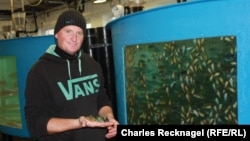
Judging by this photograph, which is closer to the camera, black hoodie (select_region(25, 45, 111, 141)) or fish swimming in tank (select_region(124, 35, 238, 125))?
black hoodie (select_region(25, 45, 111, 141))

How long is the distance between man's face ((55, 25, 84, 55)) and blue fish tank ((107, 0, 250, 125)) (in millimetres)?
458

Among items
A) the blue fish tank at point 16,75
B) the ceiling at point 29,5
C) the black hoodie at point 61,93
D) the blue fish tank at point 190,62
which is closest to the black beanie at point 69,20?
the black hoodie at point 61,93

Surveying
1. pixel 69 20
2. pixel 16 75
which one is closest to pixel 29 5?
pixel 16 75

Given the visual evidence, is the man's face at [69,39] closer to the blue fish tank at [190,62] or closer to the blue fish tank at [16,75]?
the blue fish tank at [190,62]

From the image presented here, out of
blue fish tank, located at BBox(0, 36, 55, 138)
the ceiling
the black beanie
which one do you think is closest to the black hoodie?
the black beanie

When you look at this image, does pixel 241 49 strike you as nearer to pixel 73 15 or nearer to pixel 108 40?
pixel 73 15

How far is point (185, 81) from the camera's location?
1533mm

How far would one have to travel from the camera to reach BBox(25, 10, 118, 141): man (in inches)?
50.0

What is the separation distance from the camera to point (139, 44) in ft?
5.80

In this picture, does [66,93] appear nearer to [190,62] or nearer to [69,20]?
[69,20]

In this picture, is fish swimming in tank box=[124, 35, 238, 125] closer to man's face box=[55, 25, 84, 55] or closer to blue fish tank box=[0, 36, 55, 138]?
man's face box=[55, 25, 84, 55]

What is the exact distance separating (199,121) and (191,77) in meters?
0.21

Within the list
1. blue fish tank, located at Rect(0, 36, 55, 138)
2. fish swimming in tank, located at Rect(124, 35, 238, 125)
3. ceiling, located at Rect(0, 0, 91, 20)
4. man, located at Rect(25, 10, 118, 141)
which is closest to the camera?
man, located at Rect(25, 10, 118, 141)

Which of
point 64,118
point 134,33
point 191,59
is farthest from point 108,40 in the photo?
point 64,118
